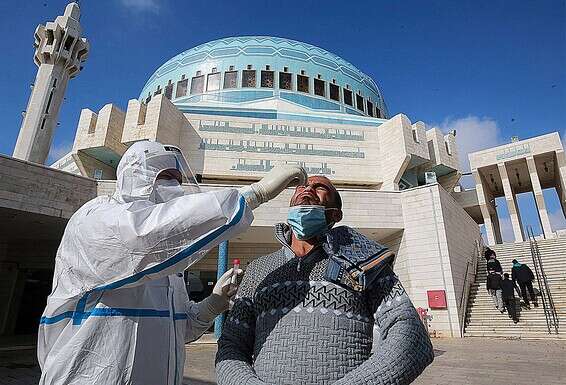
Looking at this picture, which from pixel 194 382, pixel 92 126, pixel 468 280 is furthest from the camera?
pixel 92 126

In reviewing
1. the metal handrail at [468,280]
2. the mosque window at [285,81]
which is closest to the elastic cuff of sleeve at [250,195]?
the metal handrail at [468,280]

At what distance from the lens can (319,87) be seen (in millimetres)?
27578

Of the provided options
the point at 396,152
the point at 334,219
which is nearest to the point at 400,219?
the point at 396,152

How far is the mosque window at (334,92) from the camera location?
27.6 meters

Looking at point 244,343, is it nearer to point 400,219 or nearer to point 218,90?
point 400,219

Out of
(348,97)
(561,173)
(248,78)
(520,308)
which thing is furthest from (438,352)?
(348,97)

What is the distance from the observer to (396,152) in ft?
58.9

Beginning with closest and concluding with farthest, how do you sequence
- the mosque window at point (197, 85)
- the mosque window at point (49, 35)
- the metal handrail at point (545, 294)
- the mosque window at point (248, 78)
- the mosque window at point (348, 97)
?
the metal handrail at point (545, 294) → the mosque window at point (49, 35) → the mosque window at point (248, 78) → the mosque window at point (197, 85) → the mosque window at point (348, 97)

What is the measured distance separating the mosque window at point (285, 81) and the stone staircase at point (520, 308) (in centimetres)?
1877

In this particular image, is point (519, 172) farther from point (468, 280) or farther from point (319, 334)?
point (319, 334)

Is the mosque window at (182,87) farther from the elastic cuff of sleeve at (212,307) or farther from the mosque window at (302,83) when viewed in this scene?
the elastic cuff of sleeve at (212,307)

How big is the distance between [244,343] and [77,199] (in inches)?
428

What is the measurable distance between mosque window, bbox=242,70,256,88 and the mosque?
127 mm

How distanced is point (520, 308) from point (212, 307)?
39.6ft
